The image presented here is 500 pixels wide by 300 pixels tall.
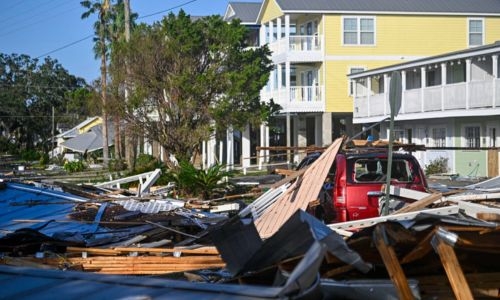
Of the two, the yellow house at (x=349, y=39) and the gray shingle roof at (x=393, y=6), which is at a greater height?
the gray shingle roof at (x=393, y=6)

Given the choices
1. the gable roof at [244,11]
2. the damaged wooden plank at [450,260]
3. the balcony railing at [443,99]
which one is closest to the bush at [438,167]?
the balcony railing at [443,99]

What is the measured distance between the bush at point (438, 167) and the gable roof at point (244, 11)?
677 inches

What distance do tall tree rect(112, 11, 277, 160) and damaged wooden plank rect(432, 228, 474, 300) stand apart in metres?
21.6

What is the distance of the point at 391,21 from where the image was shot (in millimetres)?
38344

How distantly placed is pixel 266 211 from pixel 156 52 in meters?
17.5

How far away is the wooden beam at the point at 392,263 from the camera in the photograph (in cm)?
419

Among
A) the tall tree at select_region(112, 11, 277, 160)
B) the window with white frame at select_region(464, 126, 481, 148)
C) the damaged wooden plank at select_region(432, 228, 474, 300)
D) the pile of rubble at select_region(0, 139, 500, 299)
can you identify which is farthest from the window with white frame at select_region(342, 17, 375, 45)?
the damaged wooden plank at select_region(432, 228, 474, 300)

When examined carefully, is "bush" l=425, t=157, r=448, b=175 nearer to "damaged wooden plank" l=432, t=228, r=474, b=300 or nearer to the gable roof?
the gable roof

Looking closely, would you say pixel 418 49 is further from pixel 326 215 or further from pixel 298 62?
pixel 326 215

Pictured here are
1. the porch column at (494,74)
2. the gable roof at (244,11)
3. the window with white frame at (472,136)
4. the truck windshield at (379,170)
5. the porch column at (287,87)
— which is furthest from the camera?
the gable roof at (244,11)

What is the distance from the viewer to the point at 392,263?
4.22 meters

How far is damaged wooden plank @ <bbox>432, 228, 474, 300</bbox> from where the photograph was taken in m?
4.18

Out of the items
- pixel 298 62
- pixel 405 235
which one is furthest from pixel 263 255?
pixel 298 62

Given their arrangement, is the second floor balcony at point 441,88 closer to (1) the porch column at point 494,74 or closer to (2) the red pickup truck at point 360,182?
(1) the porch column at point 494,74
